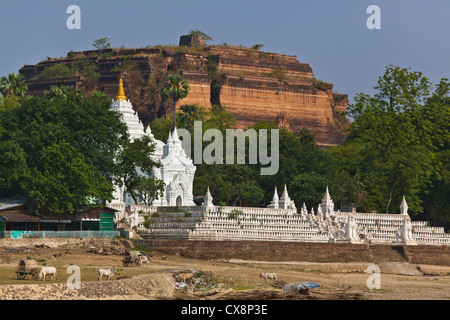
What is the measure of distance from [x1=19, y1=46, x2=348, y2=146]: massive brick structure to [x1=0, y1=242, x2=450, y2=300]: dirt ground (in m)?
58.8

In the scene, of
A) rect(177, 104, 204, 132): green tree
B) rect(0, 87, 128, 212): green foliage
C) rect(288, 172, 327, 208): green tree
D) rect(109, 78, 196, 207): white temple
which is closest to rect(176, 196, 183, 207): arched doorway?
rect(109, 78, 196, 207): white temple

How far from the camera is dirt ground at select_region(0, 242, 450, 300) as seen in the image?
3831 cm

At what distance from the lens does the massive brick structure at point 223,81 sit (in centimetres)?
11994

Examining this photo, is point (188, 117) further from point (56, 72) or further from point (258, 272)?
point (258, 272)

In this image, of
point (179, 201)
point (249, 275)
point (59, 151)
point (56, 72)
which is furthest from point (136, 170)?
point (56, 72)

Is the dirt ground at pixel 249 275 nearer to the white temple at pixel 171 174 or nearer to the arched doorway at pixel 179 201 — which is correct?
the white temple at pixel 171 174

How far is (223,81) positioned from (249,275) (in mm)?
72256

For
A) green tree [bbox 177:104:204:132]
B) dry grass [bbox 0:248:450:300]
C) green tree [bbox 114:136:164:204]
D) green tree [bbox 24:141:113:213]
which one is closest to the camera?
dry grass [bbox 0:248:450:300]

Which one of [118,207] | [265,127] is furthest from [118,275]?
[265,127]

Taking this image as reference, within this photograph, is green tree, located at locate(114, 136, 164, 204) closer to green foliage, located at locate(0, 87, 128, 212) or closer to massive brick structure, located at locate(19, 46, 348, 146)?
green foliage, located at locate(0, 87, 128, 212)

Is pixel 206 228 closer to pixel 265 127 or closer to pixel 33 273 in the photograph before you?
pixel 33 273
